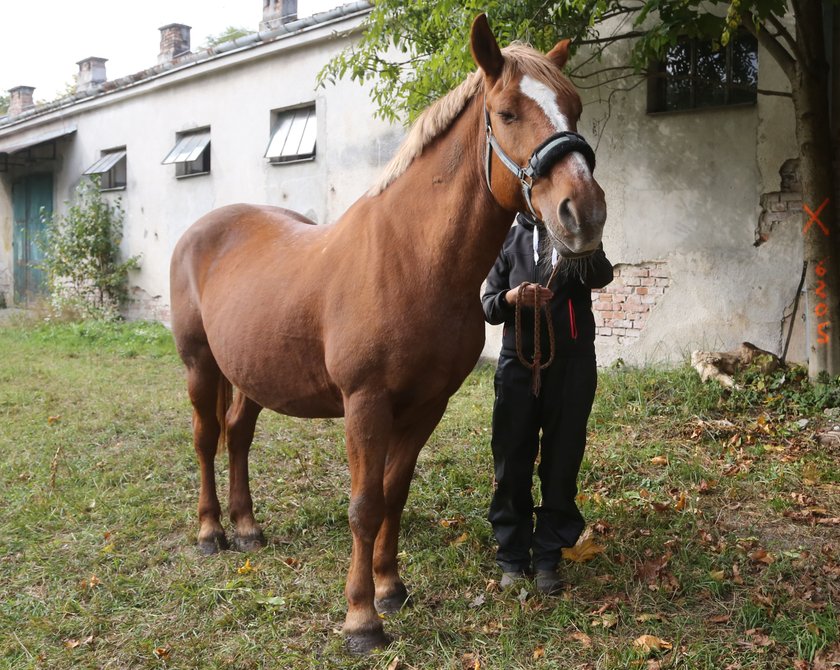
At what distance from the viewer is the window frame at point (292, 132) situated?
440 inches

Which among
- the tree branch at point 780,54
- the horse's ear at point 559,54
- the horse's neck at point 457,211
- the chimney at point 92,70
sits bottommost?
the horse's neck at point 457,211

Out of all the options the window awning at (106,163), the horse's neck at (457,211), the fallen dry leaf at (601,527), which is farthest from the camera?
the window awning at (106,163)

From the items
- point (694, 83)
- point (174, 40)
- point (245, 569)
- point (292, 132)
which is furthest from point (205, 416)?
point (174, 40)

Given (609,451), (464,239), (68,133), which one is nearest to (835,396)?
(609,451)

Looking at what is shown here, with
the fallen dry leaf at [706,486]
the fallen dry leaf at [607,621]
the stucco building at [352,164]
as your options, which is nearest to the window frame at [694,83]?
the stucco building at [352,164]

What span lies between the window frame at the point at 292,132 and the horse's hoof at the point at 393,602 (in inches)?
349

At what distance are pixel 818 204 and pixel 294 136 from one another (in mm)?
7884

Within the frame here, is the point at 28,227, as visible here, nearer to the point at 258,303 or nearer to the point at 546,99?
the point at 258,303

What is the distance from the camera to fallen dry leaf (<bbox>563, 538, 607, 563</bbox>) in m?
3.51

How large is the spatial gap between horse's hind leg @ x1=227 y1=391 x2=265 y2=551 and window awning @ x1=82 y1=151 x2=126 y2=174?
41.5ft

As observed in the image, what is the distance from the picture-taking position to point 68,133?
16.2 meters

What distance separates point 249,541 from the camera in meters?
3.87

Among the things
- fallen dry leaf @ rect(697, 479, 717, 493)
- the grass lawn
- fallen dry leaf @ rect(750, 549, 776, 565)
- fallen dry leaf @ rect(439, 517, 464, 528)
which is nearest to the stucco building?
the grass lawn

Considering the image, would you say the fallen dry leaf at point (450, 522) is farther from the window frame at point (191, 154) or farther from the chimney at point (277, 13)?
the chimney at point (277, 13)
